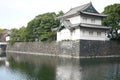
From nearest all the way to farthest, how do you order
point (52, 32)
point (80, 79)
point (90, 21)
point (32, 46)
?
point (80, 79), point (90, 21), point (52, 32), point (32, 46)

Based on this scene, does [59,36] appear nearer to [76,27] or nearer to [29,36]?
[76,27]

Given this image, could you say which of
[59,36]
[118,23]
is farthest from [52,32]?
[118,23]

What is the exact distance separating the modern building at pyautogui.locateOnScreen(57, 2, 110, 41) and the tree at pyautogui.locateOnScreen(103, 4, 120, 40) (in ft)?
4.03

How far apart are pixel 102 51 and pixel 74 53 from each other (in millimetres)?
4599

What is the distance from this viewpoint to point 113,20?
119 feet

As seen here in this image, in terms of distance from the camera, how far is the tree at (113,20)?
118 ft

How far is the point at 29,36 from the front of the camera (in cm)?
4781

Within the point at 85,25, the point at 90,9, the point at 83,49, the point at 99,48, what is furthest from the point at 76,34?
the point at 90,9

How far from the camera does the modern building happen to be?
1325 inches

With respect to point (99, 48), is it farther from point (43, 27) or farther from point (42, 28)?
point (42, 28)

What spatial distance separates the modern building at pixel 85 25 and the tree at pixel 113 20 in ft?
4.03

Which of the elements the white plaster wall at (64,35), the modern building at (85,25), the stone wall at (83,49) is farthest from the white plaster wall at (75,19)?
the stone wall at (83,49)

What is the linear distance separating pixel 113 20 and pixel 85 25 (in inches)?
232

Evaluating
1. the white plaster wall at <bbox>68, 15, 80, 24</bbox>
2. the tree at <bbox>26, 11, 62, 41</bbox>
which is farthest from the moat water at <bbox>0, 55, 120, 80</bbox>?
the tree at <bbox>26, 11, 62, 41</bbox>
